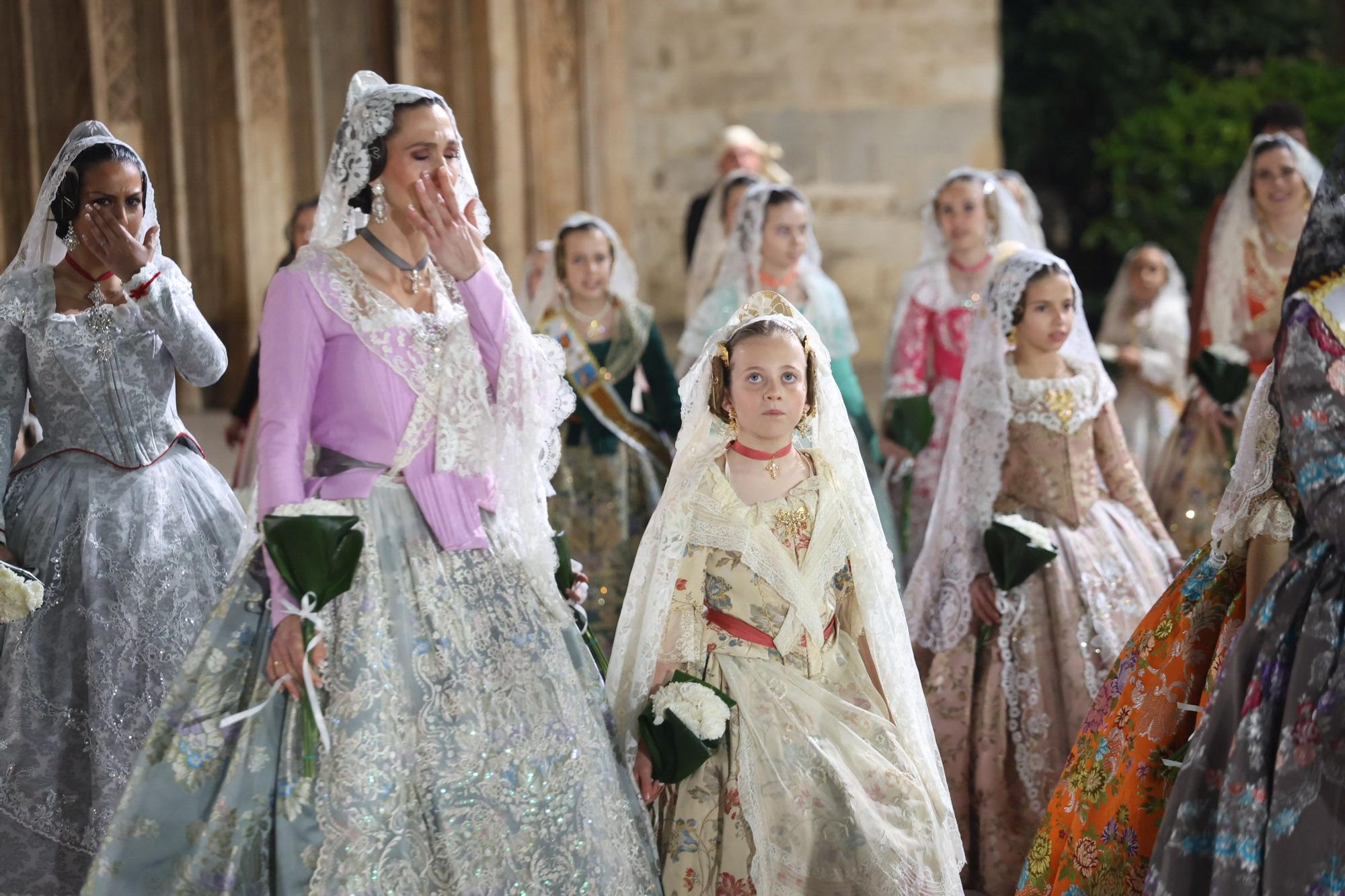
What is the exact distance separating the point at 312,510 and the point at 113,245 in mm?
1119

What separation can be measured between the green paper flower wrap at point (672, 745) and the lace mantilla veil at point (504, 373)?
31 cm

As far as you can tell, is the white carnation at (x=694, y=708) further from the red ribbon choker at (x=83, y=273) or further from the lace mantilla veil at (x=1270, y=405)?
the red ribbon choker at (x=83, y=273)

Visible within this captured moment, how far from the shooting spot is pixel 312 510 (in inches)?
116

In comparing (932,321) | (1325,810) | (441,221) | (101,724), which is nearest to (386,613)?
(441,221)

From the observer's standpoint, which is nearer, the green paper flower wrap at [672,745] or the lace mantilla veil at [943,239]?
the green paper flower wrap at [672,745]

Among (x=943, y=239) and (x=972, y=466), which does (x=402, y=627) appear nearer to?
(x=972, y=466)

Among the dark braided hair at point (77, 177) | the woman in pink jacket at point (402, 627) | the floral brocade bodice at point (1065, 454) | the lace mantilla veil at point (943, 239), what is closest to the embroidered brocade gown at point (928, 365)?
the lace mantilla veil at point (943, 239)

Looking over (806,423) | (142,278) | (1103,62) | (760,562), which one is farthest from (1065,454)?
(1103,62)

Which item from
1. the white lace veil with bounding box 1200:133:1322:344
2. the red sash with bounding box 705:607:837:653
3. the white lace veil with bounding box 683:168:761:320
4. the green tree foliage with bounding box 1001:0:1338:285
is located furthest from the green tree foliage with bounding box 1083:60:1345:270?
the red sash with bounding box 705:607:837:653

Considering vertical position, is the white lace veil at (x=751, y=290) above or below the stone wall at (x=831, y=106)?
below

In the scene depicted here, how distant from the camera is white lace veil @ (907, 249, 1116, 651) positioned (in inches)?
178

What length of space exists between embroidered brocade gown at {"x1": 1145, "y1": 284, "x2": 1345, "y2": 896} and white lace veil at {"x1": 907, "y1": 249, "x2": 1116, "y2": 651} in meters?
1.64

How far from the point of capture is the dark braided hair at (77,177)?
3727 millimetres

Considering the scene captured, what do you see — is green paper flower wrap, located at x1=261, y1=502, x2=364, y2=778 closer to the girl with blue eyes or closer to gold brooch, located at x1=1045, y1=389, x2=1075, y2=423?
the girl with blue eyes
